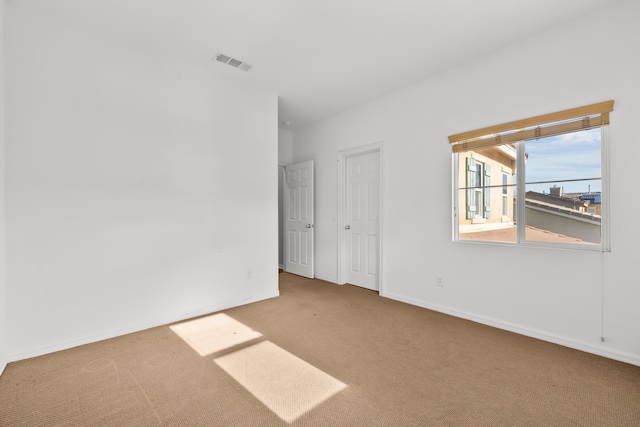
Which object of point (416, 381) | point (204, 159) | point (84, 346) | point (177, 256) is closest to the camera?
point (416, 381)

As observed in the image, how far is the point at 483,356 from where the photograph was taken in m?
2.33

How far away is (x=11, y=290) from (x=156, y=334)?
1.11 meters

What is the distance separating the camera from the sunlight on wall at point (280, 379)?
1.76 metres

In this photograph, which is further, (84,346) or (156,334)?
(156,334)

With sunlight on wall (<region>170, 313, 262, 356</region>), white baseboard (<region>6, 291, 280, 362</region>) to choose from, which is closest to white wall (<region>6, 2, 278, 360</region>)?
white baseboard (<region>6, 291, 280, 362</region>)

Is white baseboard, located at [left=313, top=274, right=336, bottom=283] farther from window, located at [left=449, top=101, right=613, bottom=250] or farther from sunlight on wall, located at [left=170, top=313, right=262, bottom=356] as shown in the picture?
window, located at [left=449, top=101, right=613, bottom=250]

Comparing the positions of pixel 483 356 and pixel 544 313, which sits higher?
pixel 544 313

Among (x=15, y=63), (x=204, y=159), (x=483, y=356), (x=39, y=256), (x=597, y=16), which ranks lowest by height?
(x=483, y=356)

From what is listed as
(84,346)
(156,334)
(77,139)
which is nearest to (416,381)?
(156,334)

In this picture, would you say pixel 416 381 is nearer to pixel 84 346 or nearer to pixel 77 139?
pixel 84 346

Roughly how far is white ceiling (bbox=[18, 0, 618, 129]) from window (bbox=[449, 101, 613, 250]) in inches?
32.9

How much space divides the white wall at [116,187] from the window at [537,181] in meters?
2.51

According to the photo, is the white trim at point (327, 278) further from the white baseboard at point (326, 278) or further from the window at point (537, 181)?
the window at point (537, 181)

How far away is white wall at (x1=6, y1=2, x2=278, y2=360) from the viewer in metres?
2.29
